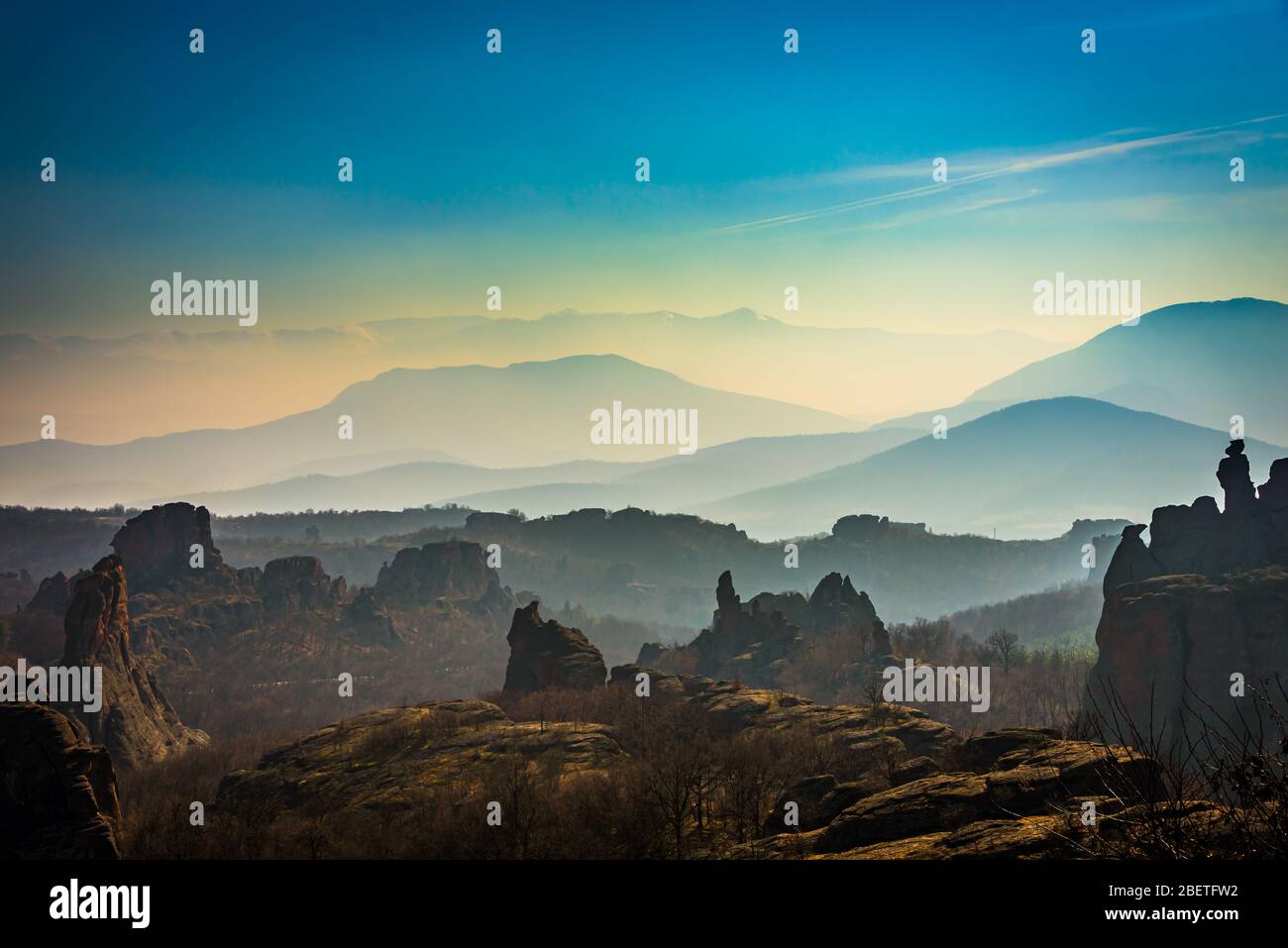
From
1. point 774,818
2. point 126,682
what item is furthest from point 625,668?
point 126,682

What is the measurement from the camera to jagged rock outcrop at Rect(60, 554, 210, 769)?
15788 cm

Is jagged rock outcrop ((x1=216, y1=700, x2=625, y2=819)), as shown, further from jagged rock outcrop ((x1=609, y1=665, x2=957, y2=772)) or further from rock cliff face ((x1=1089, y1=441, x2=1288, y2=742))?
rock cliff face ((x1=1089, y1=441, x2=1288, y2=742))

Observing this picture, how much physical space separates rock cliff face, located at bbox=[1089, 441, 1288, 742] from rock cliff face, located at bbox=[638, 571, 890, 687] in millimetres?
48533

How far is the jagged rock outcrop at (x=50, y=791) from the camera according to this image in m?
60.6

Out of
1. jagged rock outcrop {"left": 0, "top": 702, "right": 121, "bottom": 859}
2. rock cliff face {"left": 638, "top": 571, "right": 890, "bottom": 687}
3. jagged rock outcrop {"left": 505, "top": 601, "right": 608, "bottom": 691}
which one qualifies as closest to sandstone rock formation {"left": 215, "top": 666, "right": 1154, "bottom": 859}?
jagged rock outcrop {"left": 505, "top": 601, "right": 608, "bottom": 691}

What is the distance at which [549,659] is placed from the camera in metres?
137

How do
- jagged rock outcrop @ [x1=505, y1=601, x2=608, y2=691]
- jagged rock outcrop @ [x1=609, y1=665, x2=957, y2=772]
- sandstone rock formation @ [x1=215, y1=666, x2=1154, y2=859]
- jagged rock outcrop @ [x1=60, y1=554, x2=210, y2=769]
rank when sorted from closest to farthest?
sandstone rock formation @ [x1=215, y1=666, x2=1154, y2=859] → jagged rock outcrop @ [x1=609, y1=665, x2=957, y2=772] → jagged rock outcrop @ [x1=505, y1=601, x2=608, y2=691] → jagged rock outcrop @ [x1=60, y1=554, x2=210, y2=769]

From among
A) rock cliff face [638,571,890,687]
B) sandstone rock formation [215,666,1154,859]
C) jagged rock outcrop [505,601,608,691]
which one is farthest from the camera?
rock cliff face [638,571,890,687]

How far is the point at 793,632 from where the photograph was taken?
6737 inches

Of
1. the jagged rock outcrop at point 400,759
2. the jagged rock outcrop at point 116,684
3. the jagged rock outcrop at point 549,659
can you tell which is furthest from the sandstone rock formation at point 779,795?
the jagged rock outcrop at point 116,684

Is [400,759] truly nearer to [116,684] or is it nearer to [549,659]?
[549,659]

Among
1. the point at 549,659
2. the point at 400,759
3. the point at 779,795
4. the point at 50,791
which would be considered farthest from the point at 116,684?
the point at 779,795
